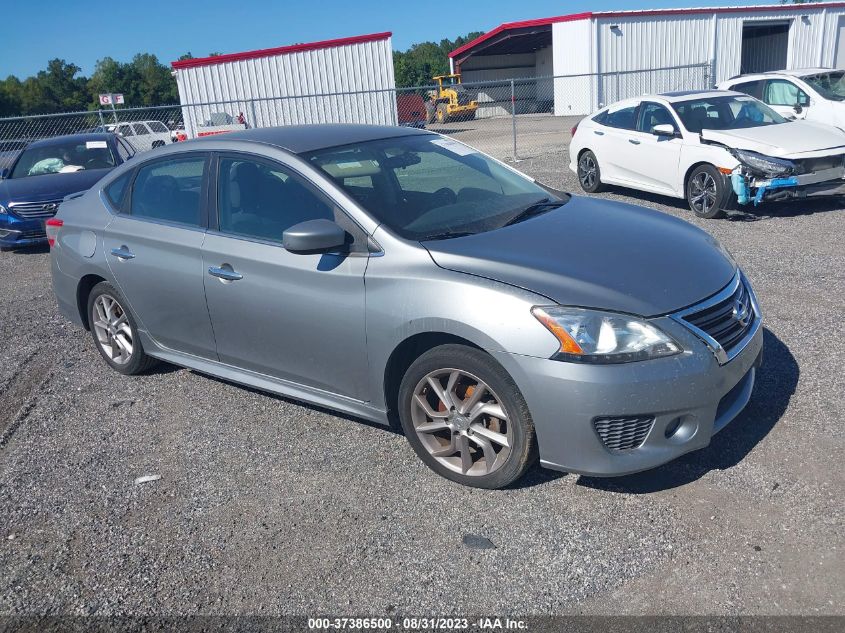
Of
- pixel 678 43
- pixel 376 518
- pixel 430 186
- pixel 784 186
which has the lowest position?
pixel 376 518

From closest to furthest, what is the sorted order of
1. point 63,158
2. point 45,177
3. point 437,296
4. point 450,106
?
point 437,296 → point 45,177 → point 63,158 → point 450,106

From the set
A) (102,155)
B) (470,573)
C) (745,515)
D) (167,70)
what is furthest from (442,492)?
(167,70)

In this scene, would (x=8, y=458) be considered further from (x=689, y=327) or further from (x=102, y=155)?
(x=102, y=155)

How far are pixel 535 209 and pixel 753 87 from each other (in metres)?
10.7

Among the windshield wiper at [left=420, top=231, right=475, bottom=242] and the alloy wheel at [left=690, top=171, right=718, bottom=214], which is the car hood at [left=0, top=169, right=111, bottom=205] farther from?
the windshield wiper at [left=420, top=231, right=475, bottom=242]

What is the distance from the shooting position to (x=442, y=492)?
3.74 m

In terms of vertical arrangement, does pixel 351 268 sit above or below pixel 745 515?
above

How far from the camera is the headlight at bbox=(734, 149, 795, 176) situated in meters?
8.94

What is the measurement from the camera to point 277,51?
92.8 feet

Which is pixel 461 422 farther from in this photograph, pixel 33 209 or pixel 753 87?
pixel 753 87

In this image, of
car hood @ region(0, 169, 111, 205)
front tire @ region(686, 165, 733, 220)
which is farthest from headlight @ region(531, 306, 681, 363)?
car hood @ region(0, 169, 111, 205)

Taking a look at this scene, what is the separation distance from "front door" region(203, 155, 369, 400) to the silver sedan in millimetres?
12

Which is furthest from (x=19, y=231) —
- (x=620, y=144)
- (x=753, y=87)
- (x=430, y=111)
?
(x=430, y=111)

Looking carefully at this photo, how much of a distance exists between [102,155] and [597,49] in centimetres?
2683
